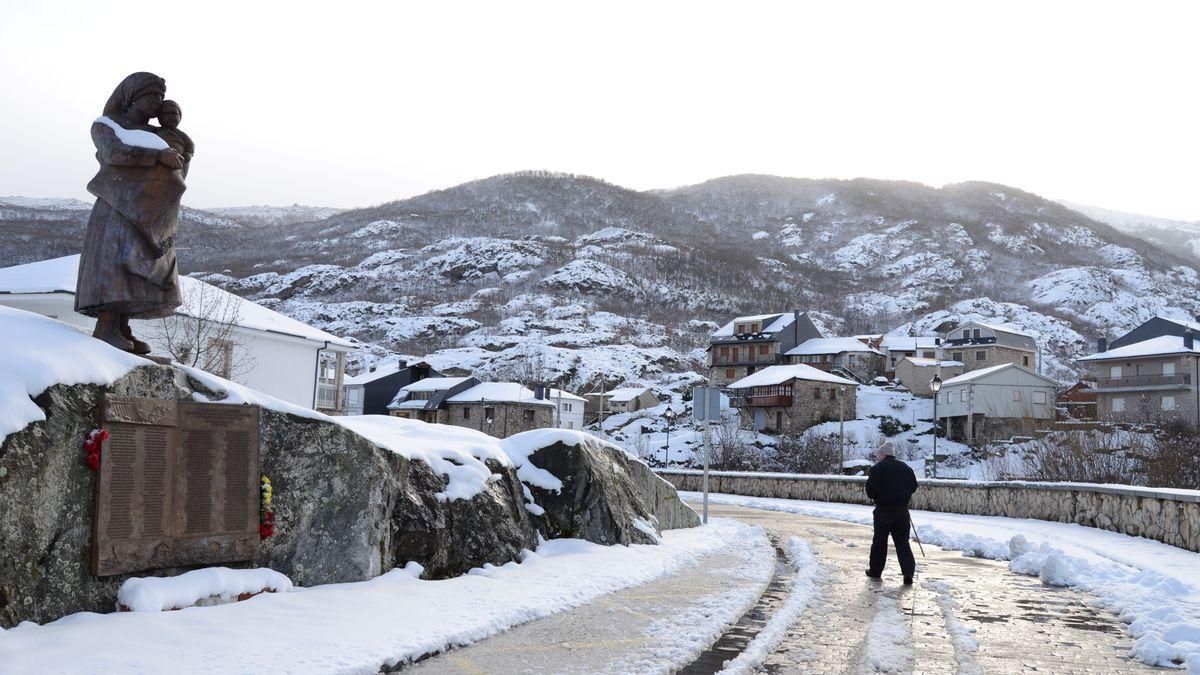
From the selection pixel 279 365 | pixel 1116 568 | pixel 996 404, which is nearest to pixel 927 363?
pixel 996 404

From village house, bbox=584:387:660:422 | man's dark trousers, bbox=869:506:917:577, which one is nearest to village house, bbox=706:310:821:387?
village house, bbox=584:387:660:422

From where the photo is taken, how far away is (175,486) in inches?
306

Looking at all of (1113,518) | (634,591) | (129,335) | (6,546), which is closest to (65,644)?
(6,546)

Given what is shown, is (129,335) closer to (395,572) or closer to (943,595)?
(395,572)

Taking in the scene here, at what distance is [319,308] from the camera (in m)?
158

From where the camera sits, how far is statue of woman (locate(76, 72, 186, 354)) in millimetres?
8234

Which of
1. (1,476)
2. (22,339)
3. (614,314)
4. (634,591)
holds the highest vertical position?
(614,314)

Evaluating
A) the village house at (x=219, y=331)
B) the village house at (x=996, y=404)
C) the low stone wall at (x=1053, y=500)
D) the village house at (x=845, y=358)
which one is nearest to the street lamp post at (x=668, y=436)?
the village house at (x=845, y=358)

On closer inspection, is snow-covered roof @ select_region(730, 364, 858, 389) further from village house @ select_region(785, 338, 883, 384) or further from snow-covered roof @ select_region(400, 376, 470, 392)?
snow-covered roof @ select_region(400, 376, 470, 392)

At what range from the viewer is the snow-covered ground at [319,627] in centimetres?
594

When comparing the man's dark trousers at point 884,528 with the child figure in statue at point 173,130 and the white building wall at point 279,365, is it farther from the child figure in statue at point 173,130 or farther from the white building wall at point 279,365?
the white building wall at point 279,365

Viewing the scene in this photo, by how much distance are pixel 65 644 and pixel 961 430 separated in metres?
75.2

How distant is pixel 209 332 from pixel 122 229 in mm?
25024

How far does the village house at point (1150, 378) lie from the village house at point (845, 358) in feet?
76.1
